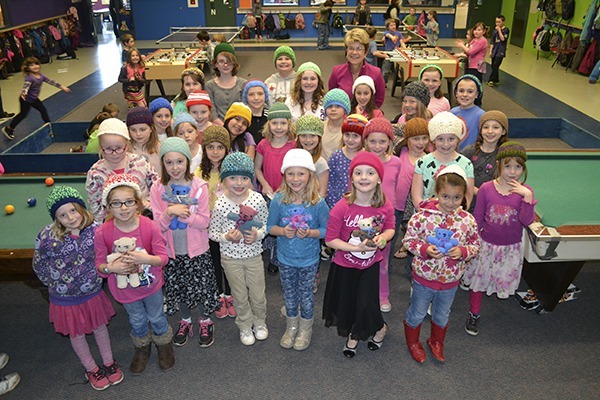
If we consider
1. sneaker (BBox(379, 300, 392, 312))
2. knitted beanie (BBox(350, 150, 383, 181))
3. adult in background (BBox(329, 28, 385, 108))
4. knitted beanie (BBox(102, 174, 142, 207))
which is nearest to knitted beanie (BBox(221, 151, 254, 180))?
knitted beanie (BBox(102, 174, 142, 207))

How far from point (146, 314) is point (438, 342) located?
2.01 meters

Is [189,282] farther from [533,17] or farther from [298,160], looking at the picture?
[533,17]

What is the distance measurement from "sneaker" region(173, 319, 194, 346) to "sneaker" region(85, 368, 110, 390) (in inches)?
21.1

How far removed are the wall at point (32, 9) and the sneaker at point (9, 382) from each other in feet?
42.4

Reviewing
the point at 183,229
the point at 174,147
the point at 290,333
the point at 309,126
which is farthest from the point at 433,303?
the point at 174,147

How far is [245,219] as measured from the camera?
316 cm

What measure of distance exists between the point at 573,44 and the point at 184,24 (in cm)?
1271

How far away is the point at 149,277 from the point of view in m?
3.05

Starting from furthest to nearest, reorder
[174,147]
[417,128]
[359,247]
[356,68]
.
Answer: [356,68] < [417,128] < [174,147] < [359,247]

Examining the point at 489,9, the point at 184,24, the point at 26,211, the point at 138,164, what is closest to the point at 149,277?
the point at 138,164

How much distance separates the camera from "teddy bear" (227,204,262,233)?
3.13 metres

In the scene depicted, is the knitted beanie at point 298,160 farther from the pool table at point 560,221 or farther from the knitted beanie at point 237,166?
the pool table at point 560,221

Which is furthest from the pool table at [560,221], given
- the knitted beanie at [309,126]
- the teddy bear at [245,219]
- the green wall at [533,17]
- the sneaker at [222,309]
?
the green wall at [533,17]

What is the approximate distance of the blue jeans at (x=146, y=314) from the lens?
316 cm
